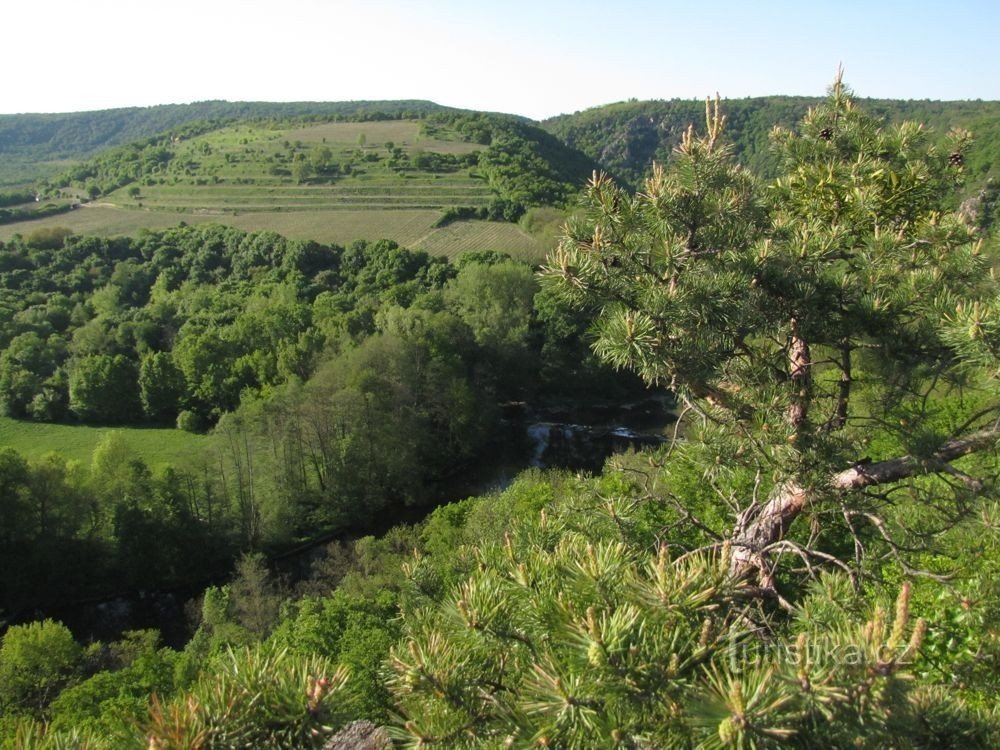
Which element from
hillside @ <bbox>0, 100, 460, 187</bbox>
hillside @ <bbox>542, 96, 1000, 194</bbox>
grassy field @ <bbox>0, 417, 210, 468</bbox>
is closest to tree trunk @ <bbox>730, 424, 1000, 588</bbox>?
grassy field @ <bbox>0, 417, 210, 468</bbox>

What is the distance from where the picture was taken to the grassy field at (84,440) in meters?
29.9

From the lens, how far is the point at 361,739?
2547 millimetres

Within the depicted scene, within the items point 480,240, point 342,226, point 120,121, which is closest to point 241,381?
point 480,240

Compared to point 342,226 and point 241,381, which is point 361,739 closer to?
point 241,381

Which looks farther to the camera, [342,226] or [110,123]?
[110,123]

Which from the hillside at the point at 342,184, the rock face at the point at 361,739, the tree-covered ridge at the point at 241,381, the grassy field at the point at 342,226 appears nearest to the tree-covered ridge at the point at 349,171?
the hillside at the point at 342,184

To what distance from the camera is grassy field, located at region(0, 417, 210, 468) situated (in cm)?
2994

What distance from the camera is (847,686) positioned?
1.67 meters

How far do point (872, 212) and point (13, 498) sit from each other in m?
23.5

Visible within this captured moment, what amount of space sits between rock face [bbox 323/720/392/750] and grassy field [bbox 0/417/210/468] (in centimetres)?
2899

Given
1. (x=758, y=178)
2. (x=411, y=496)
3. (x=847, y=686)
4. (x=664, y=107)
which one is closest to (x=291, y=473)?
(x=411, y=496)

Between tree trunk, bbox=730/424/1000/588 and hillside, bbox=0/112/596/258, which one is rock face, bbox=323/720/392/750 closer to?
tree trunk, bbox=730/424/1000/588

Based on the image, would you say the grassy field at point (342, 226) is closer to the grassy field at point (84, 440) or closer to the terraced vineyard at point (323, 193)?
the terraced vineyard at point (323, 193)

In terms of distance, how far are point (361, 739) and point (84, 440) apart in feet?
114
